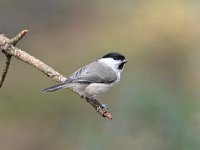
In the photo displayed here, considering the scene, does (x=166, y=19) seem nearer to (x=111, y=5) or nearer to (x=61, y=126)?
(x=111, y=5)

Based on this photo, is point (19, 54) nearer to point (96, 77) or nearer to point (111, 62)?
point (96, 77)

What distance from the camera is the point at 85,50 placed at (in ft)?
27.1

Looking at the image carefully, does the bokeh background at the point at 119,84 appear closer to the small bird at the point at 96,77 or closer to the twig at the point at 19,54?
the small bird at the point at 96,77

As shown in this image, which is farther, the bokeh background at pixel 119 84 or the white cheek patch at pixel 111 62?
the bokeh background at pixel 119 84

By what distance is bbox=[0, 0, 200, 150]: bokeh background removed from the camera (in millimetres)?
4594

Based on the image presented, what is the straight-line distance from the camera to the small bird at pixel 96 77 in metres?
3.08

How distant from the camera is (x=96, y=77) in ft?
10.8

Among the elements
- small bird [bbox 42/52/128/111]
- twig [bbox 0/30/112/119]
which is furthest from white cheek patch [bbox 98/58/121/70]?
twig [bbox 0/30/112/119]

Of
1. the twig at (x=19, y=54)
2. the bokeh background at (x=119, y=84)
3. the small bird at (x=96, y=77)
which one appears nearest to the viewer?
the twig at (x=19, y=54)

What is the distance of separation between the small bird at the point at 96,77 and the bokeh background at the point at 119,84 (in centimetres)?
111

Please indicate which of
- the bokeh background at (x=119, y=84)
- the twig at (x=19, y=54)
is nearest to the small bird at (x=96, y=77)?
the twig at (x=19, y=54)

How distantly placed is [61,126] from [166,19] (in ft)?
12.2

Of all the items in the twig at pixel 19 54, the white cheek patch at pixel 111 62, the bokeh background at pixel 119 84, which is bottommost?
the twig at pixel 19 54

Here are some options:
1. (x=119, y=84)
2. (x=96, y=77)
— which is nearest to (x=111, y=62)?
(x=96, y=77)
